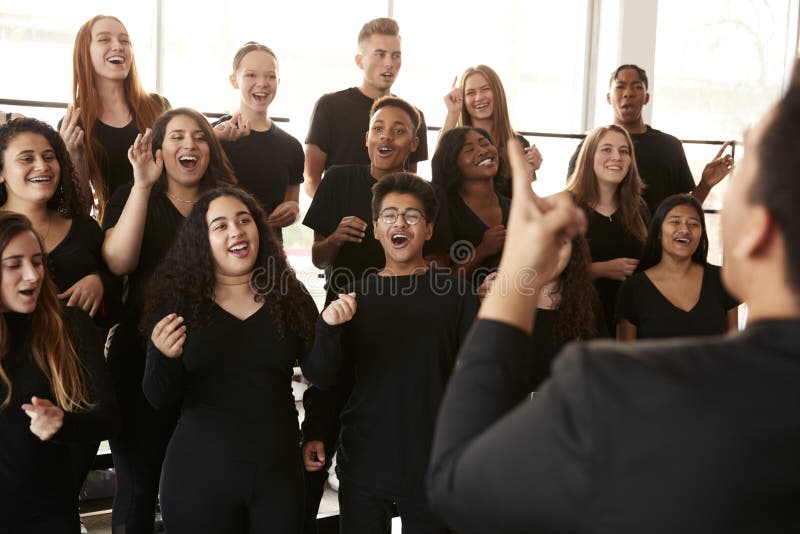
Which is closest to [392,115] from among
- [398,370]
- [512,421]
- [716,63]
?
[398,370]

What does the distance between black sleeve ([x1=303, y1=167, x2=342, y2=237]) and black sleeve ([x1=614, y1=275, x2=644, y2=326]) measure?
3.29 feet

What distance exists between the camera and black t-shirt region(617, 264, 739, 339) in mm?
2842

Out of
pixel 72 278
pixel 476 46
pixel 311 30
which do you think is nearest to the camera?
pixel 72 278

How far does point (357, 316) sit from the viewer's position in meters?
2.23

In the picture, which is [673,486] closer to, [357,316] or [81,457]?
[357,316]

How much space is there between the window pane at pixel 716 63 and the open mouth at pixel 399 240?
155 inches

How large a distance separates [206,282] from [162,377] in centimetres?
28

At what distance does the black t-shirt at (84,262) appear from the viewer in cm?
235

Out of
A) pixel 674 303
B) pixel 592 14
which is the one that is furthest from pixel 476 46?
pixel 674 303

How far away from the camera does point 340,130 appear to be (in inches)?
134

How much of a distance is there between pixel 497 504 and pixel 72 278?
1.95 meters

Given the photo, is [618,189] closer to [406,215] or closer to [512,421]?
[406,215]

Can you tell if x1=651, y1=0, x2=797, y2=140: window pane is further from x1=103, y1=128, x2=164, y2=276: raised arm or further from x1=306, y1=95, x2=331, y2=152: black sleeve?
Answer: x1=103, y1=128, x2=164, y2=276: raised arm

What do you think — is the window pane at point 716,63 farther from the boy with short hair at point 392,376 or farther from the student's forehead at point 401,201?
the boy with short hair at point 392,376
